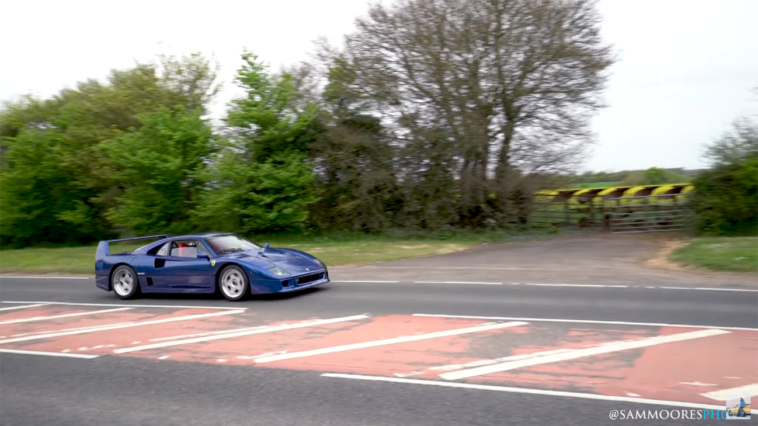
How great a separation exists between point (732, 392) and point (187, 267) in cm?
940

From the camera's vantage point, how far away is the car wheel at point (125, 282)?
1277 centimetres

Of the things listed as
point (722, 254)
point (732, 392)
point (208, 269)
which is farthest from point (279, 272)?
point (722, 254)

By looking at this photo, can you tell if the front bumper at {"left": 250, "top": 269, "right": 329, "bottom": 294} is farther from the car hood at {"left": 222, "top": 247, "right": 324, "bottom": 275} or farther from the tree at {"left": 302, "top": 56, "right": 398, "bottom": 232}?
the tree at {"left": 302, "top": 56, "right": 398, "bottom": 232}

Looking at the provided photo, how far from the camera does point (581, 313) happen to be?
30.3 ft

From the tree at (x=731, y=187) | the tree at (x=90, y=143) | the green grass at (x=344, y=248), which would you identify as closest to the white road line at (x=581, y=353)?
the green grass at (x=344, y=248)

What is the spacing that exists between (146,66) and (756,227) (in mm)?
30619

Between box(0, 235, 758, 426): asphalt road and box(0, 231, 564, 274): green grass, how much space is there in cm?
779

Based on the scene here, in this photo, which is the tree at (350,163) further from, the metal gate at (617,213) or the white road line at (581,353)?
the white road line at (581,353)

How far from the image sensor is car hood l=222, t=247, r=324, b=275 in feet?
37.7

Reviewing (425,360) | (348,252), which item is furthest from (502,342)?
(348,252)

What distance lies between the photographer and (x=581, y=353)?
6957 mm

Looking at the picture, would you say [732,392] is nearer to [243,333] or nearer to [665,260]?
[243,333]

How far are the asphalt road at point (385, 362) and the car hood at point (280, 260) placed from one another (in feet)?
1.99

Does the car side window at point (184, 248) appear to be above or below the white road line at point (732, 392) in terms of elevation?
above
